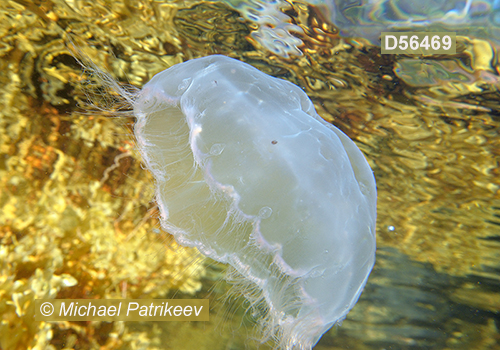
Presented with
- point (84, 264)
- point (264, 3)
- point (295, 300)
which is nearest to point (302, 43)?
point (264, 3)

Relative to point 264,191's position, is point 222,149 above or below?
above

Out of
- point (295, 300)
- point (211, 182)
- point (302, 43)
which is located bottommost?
point (295, 300)

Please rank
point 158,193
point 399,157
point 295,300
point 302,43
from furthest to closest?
point 399,157
point 302,43
point 158,193
point 295,300

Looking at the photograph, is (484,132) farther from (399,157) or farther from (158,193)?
(158,193)
